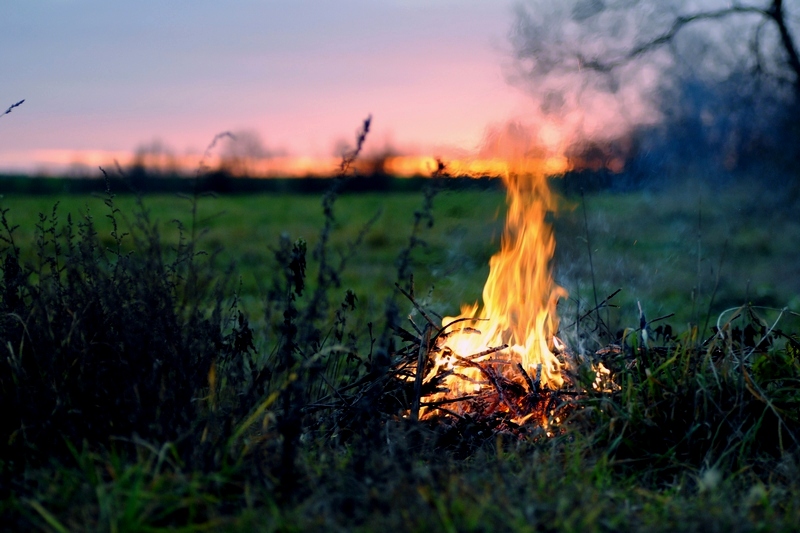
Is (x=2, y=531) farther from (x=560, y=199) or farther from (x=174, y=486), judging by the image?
(x=560, y=199)

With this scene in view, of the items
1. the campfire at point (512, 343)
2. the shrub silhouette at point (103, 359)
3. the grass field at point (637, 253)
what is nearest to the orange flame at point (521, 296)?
the campfire at point (512, 343)

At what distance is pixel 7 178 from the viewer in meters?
36.7

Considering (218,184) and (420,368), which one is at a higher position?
(218,184)

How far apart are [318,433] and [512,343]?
A: 4.57ft

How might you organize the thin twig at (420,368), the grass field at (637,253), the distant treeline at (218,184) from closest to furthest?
the thin twig at (420,368), the grass field at (637,253), the distant treeline at (218,184)

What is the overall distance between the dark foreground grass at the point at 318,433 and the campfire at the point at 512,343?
140 millimetres

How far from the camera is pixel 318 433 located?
3.75 metres

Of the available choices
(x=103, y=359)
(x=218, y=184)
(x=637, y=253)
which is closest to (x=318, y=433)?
(x=103, y=359)

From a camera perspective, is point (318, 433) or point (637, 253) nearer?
point (318, 433)

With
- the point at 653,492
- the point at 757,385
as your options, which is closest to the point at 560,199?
the point at 757,385

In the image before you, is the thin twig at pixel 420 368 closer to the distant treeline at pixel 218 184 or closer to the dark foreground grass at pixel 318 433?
the dark foreground grass at pixel 318 433

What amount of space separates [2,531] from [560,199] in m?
3.76

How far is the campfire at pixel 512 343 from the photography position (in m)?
3.80

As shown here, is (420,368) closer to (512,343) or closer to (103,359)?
(512,343)
